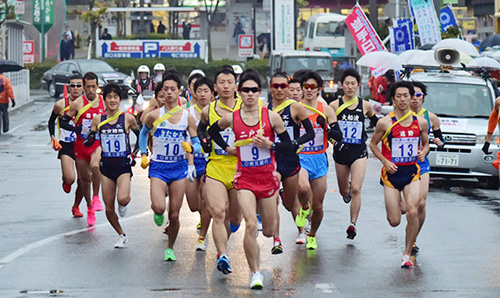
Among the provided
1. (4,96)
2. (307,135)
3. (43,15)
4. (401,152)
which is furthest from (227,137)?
(43,15)

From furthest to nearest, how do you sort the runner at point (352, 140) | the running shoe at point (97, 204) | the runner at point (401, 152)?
the running shoe at point (97, 204) < the runner at point (352, 140) < the runner at point (401, 152)

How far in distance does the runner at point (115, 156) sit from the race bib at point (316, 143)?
1963 millimetres

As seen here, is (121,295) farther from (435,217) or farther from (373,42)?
(373,42)

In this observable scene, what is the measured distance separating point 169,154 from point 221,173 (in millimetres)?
1167

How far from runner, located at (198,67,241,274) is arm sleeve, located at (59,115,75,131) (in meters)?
3.41

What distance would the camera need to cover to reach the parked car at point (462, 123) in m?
16.4

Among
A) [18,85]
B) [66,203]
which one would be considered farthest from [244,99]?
[18,85]

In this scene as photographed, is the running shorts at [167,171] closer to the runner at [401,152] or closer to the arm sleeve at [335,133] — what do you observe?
the arm sleeve at [335,133]

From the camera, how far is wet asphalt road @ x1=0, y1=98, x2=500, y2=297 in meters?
9.20

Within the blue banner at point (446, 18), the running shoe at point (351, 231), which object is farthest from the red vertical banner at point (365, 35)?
the running shoe at point (351, 231)

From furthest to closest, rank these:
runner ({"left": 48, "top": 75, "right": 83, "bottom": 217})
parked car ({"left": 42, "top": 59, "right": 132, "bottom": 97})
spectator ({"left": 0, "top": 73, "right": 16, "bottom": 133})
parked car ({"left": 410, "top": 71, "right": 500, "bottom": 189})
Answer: parked car ({"left": 42, "top": 59, "right": 132, "bottom": 97}) → spectator ({"left": 0, "top": 73, "right": 16, "bottom": 133}) → parked car ({"left": 410, "top": 71, "right": 500, "bottom": 189}) → runner ({"left": 48, "top": 75, "right": 83, "bottom": 217})

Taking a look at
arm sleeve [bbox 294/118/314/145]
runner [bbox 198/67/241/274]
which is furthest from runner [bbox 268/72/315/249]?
runner [bbox 198/67/241/274]

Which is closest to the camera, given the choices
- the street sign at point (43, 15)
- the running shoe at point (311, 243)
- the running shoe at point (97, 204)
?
the running shoe at point (311, 243)

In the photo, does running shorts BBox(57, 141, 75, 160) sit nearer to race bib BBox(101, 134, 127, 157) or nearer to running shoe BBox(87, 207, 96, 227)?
running shoe BBox(87, 207, 96, 227)
